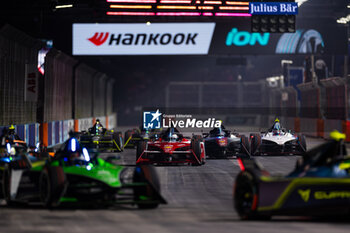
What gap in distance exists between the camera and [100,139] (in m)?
28.3

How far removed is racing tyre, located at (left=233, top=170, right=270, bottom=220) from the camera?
31.6 feet

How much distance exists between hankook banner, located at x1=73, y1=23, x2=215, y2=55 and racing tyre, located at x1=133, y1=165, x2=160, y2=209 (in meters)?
25.6

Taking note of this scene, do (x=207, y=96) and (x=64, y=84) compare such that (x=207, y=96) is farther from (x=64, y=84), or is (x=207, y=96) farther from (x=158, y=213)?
(x=158, y=213)

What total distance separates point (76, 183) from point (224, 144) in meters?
13.3

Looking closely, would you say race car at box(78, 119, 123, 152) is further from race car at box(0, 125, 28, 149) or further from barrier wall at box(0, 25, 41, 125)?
race car at box(0, 125, 28, 149)

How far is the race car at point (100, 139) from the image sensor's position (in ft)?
92.3

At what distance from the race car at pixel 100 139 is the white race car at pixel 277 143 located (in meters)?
5.77

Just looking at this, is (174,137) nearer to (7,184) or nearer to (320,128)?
(7,184)

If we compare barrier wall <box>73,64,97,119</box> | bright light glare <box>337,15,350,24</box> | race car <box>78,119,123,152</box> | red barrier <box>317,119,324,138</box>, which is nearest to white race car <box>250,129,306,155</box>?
race car <box>78,119,123,152</box>

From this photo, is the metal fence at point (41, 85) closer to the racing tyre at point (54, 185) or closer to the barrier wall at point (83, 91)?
the barrier wall at point (83, 91)

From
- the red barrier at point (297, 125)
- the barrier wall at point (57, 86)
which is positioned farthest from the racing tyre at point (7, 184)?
the red barrier at point (297, 125)

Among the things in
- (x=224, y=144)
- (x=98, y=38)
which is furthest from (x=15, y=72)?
(x=98, y=38)

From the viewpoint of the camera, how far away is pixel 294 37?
3719 cm

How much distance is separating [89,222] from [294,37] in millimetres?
28773
